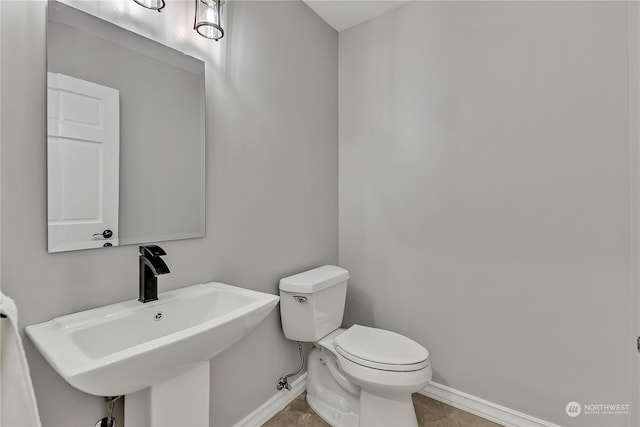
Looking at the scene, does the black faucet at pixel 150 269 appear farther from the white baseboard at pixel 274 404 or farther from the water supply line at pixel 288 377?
the water supply line at pixel 288 377

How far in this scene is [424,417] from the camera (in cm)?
172

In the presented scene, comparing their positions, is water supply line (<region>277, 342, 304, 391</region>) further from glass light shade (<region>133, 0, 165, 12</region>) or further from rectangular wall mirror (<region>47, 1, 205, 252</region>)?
glass light shade (<region>133, 0, 165, 12</region>)

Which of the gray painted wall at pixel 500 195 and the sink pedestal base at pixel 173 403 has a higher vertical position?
the gray painted wall at pixel 500 195

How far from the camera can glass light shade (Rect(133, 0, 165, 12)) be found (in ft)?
3.67

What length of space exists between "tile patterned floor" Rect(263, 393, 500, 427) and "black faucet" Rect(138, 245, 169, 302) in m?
1.05

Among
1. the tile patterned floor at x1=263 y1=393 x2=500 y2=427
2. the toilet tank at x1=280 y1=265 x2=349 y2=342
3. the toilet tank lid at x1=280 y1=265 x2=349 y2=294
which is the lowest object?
the tile patterned floor at x1=263 y1=393 x2=500 y2=427

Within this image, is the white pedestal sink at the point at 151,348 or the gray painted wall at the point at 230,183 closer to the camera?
the white pedestal sink at the point at 151,348

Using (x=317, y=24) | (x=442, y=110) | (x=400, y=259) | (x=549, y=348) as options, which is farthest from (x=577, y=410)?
(x=317, y=24)

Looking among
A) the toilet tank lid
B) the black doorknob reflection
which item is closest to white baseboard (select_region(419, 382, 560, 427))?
the toilet tank lid

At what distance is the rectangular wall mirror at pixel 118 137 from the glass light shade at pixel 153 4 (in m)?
0.11

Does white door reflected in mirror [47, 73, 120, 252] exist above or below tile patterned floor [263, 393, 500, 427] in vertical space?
above

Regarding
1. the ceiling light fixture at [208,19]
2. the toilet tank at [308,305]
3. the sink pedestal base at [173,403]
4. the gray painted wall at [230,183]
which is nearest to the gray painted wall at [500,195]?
the gray painted wall at [230,183]

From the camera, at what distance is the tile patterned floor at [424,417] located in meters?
1.66

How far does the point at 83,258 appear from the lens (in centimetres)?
102
